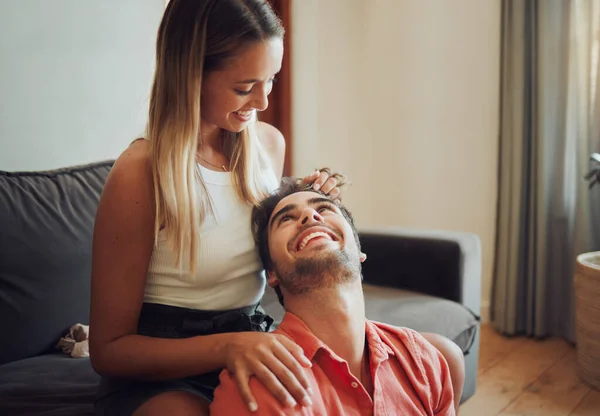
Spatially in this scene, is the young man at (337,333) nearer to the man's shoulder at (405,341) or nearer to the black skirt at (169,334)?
the man's shoulder at (405,341)

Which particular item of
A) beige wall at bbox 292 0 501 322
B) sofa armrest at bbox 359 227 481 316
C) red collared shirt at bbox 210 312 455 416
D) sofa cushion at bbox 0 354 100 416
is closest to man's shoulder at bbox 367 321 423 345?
red collared shirt at bbox 210 312 455 416

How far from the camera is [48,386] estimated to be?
4.67 feet

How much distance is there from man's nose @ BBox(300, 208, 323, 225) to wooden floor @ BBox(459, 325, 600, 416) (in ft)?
4.15

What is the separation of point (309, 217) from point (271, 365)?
1.10ft

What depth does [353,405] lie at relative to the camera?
113 centimetres

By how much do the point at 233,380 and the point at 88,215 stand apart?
0.89 metres

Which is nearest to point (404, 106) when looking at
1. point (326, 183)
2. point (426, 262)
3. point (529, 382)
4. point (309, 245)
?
point (426, 262)

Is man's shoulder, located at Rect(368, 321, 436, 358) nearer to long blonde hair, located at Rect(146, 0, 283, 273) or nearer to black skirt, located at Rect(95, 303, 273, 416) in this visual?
black skirt, located at Rect(95, 303, 273, 416)

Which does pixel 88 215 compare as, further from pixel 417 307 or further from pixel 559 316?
pixel 559 316

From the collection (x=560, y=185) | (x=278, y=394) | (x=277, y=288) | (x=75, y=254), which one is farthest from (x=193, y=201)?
(x=560, y=185)

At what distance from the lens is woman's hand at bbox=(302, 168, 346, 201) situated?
1.40 m

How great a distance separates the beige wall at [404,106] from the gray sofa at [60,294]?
1.12 metres

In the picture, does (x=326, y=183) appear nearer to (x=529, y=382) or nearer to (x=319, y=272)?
(x=319, y=272)

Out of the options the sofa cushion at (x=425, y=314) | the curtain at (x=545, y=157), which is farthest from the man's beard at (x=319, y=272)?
the curtain at (x=545, y=157)
